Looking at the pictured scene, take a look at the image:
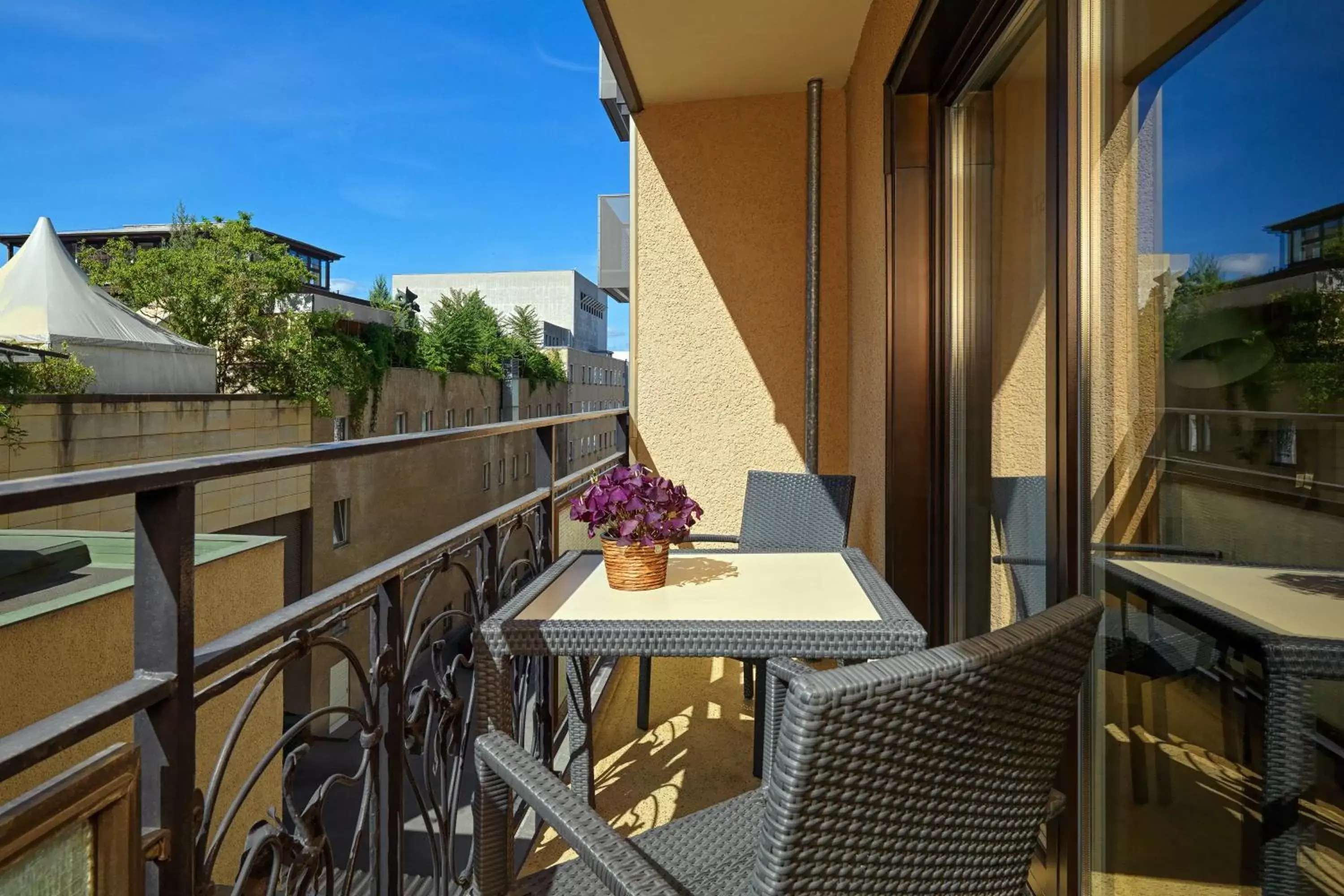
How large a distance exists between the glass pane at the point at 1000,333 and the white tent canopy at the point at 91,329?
20093mm

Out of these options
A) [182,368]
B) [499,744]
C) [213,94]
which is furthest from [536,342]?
[213,94]

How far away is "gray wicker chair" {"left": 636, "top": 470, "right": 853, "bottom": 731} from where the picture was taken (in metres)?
2.44

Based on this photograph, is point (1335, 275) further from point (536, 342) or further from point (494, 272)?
point (494, 272)

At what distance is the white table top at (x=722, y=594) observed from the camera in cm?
130

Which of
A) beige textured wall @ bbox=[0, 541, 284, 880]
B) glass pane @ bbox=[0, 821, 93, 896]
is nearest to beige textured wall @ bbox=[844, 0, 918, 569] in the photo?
glass pane @ bbox=[0, 821, 93, 896]

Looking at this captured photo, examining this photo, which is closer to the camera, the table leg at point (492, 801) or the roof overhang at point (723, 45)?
the table leg at point (492, 801)

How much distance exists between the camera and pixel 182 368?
1902 centimetres

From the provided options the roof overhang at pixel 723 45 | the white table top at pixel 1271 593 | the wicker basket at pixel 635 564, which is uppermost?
the roof overhang at pixel 723 45

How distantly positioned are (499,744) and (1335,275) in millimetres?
1023

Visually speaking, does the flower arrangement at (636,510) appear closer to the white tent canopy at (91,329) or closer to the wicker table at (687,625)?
the wicker table at (687,625)

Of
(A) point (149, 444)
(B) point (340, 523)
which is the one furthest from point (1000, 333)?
(B) point (340, 523)

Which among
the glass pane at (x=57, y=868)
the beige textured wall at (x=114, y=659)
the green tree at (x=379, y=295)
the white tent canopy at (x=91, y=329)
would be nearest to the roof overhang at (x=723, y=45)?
the glass pane at (x=57, y=868)

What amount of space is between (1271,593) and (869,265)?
80.2 inches

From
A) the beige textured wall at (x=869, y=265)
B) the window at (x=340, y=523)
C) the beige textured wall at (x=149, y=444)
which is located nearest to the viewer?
the beige textured wall at (x=869, y=265)
